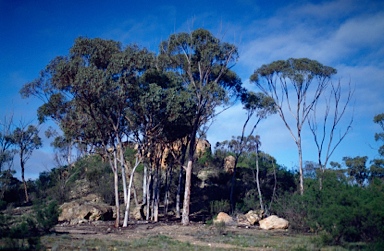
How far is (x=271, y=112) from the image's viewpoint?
38.8m

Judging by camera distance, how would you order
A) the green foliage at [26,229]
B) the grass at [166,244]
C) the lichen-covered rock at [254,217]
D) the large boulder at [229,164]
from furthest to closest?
the large boulder at [229,164] < the lichen-covered rock at [254,217] < the grass at [166,244] < the green foliage at [26,229]

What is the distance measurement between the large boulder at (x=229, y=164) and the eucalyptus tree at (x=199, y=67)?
46.1 ft

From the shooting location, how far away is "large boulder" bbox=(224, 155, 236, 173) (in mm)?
46719

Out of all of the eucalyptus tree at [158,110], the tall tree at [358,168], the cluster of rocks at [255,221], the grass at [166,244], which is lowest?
the grass at [166,244]

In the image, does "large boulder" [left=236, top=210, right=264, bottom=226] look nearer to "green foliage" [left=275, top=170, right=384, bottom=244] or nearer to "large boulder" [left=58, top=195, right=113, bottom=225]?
"green foliage" [left=275, top=170, right=384, bottom=244]

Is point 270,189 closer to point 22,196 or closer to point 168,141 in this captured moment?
point 168,141

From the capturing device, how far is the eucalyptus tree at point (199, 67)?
30.8m

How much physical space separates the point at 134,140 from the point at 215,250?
1529 centimetres

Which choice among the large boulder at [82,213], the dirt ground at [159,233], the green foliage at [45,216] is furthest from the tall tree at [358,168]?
the green foliage at [45,216]

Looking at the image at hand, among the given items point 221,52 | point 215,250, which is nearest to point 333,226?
point 215,250

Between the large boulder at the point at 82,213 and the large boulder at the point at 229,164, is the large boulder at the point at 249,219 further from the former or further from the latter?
the large boulder at the point at 229,164

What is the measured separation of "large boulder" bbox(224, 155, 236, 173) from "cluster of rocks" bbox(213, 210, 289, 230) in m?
13.2

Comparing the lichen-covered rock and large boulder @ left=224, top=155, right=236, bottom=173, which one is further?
large boulder @ left=224, top=155, right=236, bottom=173

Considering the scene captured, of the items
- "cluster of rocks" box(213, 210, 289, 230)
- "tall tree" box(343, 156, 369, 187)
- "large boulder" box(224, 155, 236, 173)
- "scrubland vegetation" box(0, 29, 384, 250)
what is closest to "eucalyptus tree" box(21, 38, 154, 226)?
"scrubland vegetation" box(0, 29, 384, 250)
